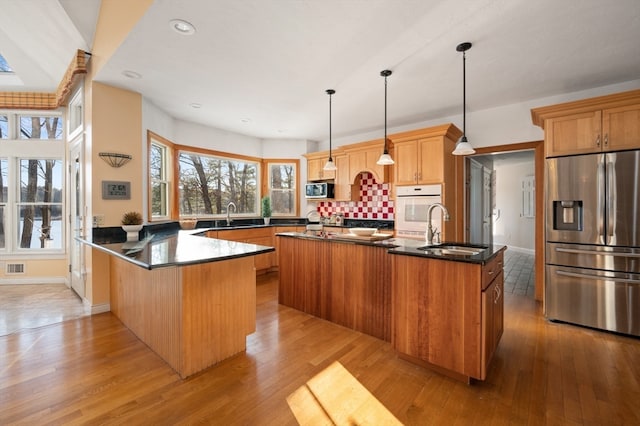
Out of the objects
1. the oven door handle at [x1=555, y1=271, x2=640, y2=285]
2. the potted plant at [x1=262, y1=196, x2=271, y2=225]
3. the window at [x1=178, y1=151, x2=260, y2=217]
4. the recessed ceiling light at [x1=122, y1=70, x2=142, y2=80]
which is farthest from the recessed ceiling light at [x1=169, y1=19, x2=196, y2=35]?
the oven door handle at [x1=555, y1=271, x2=640, y2=285]

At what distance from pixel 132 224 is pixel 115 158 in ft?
2.57

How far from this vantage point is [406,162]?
4.08 meters

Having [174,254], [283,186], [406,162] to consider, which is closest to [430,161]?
[406,162]

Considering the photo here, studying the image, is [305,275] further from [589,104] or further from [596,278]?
[589,104]

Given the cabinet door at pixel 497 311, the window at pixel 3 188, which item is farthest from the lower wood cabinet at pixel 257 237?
the cabinet door at pixel 497 311

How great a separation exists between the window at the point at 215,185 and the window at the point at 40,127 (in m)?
1.88

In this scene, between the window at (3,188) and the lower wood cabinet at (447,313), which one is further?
the window at (3,188)

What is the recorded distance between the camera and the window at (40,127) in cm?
430

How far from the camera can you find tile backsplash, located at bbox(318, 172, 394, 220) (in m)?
4.82

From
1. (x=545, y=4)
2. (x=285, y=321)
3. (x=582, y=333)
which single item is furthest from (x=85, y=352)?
(x=582, y=333)

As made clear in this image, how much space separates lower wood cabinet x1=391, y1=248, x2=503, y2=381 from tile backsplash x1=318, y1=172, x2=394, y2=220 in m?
2.64

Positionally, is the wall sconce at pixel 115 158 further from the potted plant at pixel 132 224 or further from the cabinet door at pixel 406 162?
the cabinet door at pixel 406 162

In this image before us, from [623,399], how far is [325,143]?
5.28 metres

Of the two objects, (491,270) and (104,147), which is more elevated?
(104,147)
